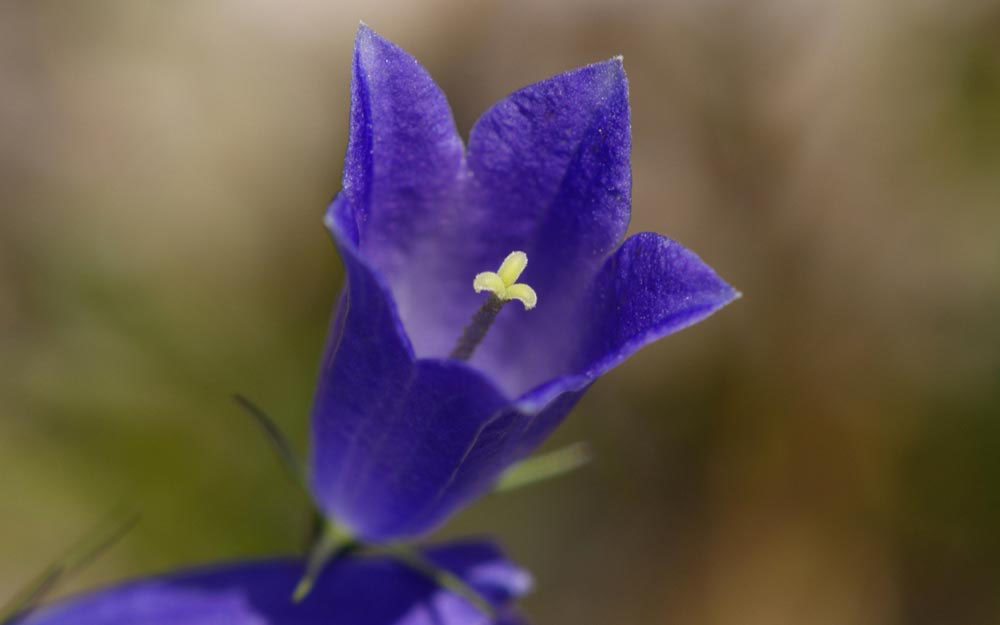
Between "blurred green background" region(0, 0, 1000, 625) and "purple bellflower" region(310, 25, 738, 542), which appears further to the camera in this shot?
"blurred green background" region(0, 0, 1000, 625)

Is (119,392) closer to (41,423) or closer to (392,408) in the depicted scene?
(41,423)

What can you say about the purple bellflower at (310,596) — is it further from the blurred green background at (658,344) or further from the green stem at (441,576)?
the blurred green background at (658,344)

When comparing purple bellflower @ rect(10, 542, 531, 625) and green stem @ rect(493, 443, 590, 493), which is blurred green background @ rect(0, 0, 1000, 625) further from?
green stem @ rect(493, 443, 590, 493)

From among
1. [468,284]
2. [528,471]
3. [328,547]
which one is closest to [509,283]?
[468,284]

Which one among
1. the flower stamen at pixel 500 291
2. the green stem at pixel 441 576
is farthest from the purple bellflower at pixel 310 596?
the flower stamen at pixel 500 291

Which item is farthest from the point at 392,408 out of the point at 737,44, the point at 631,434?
the point at 737,44

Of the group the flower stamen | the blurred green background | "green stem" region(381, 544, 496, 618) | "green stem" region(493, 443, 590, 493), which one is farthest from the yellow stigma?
the blurred green background

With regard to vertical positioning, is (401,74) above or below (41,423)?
above

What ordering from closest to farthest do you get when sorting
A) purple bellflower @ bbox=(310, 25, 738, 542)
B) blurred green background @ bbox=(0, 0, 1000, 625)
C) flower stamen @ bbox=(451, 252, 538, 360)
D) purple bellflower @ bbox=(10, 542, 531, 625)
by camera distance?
purple bellflower @ bbox=(310, 25, 738, 542) < flower stamen @ bbox=(451, 252, 538, 360) < purple bellflower @ bbox=(10, 542, 531, 625) < blurred green background @ bbox=(0, 0, 1000, 625)
